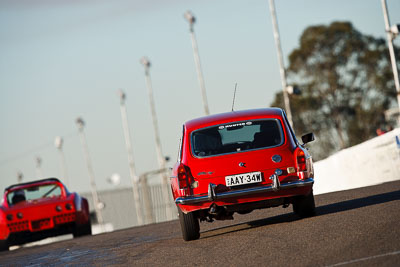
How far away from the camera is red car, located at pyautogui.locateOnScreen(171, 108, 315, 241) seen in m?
10.3

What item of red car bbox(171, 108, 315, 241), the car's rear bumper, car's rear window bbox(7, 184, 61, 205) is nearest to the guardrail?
car's rear window bbox(7, 184, 61, 205)

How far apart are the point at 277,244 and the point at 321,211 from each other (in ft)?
10.6

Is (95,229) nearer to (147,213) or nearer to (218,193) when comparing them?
(147,213)

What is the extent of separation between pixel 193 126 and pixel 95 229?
2239 inches

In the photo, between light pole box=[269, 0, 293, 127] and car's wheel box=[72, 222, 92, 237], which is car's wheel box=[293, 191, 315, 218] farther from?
light pole box=[269, 0, 293, 127]

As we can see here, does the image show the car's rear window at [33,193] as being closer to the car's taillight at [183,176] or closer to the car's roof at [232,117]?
the car's roof at [232,117]

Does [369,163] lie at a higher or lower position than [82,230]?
higher

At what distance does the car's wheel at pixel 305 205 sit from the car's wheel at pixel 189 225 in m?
1.32

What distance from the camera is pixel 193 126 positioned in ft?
36.8

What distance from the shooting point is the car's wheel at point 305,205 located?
1085 centimetres

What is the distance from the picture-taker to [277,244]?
8.95 metres

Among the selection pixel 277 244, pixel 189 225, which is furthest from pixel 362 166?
pixel 277 244

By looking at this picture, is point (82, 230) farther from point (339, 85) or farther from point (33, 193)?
point (339, 85)

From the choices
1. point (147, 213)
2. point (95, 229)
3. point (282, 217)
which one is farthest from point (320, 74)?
point (282, 217)
